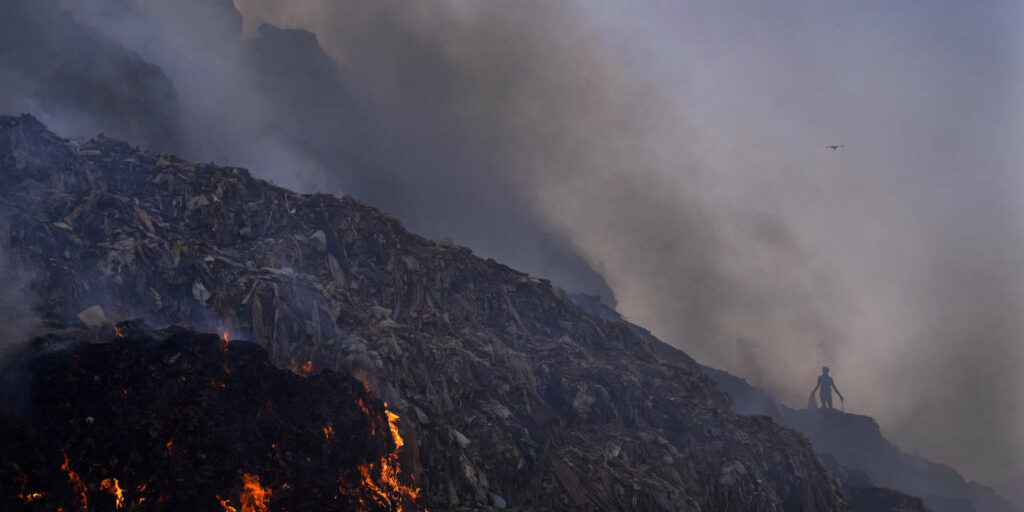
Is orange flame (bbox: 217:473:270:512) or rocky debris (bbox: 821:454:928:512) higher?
rocky debris (bbox: 821:454:928:512)

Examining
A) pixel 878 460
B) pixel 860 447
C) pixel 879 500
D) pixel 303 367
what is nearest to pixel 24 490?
pixel 303 367

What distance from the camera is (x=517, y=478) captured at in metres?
24.4

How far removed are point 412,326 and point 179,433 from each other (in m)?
14.8

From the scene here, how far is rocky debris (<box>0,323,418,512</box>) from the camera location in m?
14.3

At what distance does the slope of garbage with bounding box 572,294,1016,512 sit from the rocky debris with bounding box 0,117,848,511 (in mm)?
23548

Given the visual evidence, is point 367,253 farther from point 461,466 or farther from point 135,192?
point 461,466

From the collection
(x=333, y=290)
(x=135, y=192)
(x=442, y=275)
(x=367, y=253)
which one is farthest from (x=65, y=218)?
(x=442, y=275)

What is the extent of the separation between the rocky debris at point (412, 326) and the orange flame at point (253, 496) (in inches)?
256

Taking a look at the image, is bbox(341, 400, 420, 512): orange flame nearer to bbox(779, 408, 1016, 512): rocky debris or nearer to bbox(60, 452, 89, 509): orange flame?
bbox(60, 452, 89, 509): orange flame

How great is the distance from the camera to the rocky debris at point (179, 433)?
47.0 feet

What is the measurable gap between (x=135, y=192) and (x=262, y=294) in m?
11.0

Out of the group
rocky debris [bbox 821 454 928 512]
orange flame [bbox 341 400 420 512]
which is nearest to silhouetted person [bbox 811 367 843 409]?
rocky debris [bbox 821 454 928 512]

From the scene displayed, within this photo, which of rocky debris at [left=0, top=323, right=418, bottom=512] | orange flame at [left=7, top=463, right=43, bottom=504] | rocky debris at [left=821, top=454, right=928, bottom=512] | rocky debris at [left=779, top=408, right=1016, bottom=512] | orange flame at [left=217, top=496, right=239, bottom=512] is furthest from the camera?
rocky debris at [left=779, top=408, right=1016, bottom=512]

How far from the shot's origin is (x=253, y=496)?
1600 cm
